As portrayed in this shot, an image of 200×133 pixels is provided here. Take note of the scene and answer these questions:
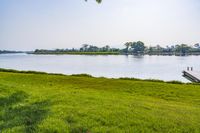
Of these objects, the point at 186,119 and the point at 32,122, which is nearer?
the point at 32,122

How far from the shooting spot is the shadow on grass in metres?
7.35

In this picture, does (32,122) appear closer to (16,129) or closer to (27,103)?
(16,129)

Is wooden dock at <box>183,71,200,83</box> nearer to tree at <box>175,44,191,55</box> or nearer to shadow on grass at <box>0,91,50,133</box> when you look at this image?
shadow on grass at <box>0,91,50,133</box>

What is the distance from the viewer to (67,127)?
7.15m

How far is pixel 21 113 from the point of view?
328 inches

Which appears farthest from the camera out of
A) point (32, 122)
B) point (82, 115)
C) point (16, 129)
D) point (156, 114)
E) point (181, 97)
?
point (181, 97)

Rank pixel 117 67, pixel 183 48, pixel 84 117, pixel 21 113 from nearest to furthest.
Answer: pixel 84 117
pixel 21 113
pixel 117 67
pixel 183 48

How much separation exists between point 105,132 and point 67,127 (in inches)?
37.7

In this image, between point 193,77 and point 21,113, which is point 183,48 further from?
point 21,113

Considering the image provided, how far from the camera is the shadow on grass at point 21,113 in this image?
7352mm

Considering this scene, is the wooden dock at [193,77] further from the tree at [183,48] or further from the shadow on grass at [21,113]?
the tree at [183,48]

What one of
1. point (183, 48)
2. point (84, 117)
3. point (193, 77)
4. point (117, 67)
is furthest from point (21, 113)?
point (183, 48)

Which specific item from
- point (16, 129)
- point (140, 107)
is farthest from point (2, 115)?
point (140, 107)

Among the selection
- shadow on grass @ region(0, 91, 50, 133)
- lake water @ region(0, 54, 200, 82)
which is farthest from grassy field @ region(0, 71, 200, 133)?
lake water @ region(0, 54, 200, 82)
